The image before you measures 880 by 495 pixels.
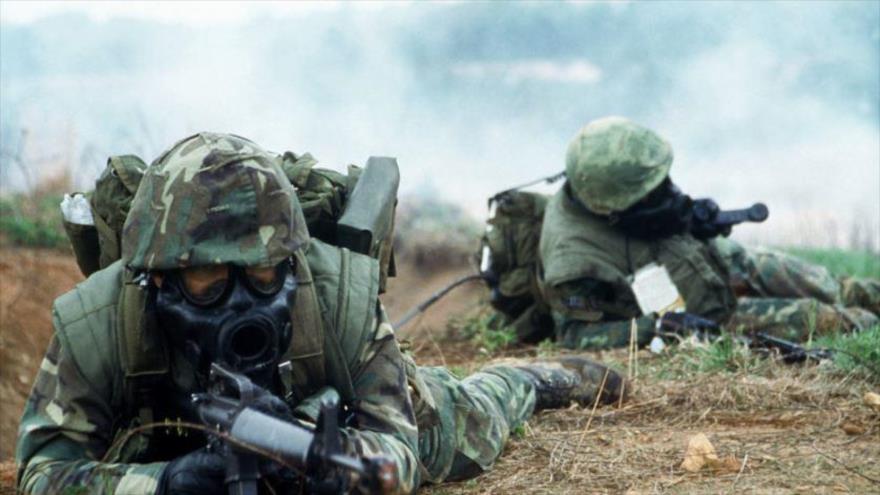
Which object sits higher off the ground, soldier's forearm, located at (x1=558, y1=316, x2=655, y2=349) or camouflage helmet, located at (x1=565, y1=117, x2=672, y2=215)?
camouflage helmet, located at (x1=565, y1=117, x2=672, y2=215)

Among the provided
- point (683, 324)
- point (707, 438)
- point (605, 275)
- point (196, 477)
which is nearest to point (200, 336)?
point (196, 477)

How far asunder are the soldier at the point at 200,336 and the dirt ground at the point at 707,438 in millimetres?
817

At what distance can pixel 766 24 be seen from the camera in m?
19.7

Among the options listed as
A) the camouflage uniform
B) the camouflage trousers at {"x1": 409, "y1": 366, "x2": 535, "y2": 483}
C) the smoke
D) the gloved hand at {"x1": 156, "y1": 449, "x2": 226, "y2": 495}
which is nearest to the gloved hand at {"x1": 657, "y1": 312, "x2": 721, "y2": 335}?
the camouflage trousers at {"x1": 409, "y1": 366, "x2": 535, "y2": 483}

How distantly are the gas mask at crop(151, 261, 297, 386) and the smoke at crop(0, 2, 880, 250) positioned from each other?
1123 centimetres

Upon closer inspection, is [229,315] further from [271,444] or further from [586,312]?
[586,312]

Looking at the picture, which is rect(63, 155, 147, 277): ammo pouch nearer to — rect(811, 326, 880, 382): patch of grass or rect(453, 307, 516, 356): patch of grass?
rect(811, 326, 880, 382): patch of grass

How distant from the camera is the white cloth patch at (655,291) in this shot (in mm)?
8203

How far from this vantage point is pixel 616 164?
820cm

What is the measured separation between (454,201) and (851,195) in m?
6.65

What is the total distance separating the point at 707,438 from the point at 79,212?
2.28 meters

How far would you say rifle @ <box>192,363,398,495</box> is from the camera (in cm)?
312

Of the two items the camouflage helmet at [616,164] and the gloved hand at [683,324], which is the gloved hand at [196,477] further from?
the camouflage helmet at [616,164]

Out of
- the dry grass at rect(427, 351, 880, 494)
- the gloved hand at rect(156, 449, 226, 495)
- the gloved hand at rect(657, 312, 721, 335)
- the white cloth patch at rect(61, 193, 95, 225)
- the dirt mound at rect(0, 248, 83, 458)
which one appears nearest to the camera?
the gloved hand at rect(156, 449, 226, 495)
